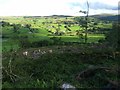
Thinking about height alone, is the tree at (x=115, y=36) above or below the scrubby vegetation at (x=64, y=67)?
above

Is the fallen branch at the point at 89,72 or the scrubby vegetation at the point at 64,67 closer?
the scrubby vegetation at the point at 64,67

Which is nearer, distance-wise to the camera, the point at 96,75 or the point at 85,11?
the point at 96,75

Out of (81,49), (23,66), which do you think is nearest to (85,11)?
(81,49)

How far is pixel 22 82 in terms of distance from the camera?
14070 mm

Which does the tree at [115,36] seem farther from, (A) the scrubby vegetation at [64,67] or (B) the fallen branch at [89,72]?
(B) the fallen branch at [89,72]

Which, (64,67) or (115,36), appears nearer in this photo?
(64,67)

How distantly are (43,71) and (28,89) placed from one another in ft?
6.51

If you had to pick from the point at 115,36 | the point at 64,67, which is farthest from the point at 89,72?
the point at 115,36

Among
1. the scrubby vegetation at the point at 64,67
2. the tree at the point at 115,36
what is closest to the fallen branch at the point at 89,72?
the scrubby vegetation at the point at 64,67

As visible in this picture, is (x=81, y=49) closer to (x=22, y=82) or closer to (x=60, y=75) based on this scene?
(x=60, y=75)

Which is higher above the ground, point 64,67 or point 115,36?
point 115,36

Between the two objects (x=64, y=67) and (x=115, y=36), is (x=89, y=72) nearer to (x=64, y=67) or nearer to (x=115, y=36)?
(x=64, y=67)

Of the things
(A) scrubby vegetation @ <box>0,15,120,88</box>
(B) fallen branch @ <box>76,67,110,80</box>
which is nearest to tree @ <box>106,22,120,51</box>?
(A) scrubby vegetation @ <box>0,15,120,88</box>

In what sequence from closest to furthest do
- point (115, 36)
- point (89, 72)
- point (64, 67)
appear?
1. point (89, 72)
2. point (64, 67)
3. point (115, 36)
